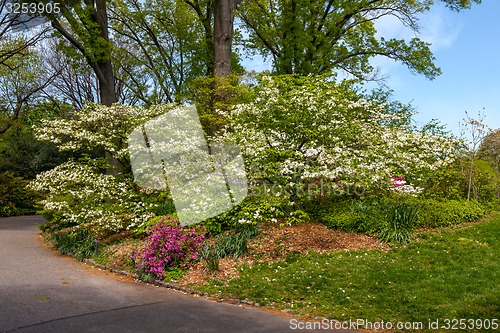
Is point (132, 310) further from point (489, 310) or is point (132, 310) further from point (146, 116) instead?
point (146, 116)

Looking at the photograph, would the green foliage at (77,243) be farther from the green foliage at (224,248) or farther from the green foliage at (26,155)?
the green foliage at (26,155)

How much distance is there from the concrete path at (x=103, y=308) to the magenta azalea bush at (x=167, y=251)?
0.49m

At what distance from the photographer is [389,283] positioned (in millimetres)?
7199

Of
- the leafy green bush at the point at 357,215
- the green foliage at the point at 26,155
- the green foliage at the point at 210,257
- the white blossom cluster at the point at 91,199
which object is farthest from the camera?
the green foliage at the point at 26,155

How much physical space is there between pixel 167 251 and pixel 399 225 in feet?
19.9

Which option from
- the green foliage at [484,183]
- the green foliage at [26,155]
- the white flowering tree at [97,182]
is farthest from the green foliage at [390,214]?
the green foliage at [26,155]

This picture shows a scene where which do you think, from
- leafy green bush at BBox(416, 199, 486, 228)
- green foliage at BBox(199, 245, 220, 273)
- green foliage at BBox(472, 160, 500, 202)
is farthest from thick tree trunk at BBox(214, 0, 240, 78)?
green foliage at BBox(472, 160, 500, 202)

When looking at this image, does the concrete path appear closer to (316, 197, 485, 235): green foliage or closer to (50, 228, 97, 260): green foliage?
(50, 228, 97, 260): green foliage

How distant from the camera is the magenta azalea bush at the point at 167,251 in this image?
888 centimetres

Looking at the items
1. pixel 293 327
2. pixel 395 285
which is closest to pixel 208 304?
pixel 293 327

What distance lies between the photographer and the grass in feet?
20.5

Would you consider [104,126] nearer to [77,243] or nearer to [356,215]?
[77,243]

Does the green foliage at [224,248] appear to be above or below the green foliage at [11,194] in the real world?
below

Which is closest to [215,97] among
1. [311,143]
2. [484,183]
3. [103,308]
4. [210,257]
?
[311,143]
